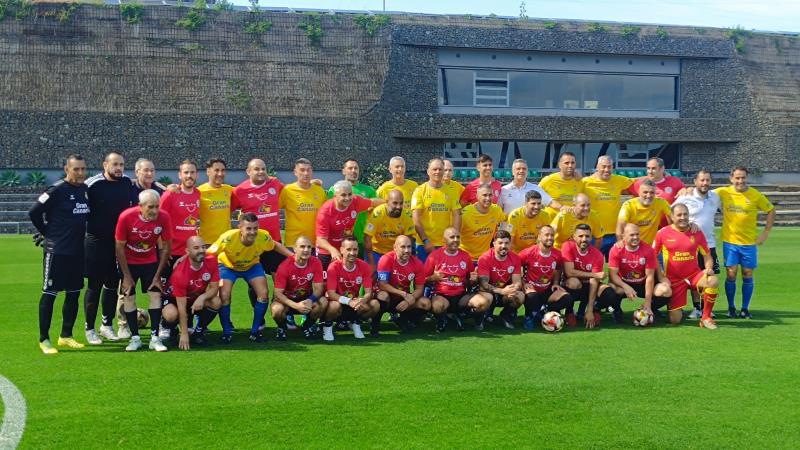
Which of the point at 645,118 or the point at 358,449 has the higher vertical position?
the point at 645,118

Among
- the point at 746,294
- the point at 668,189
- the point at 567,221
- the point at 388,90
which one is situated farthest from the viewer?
A: the point at 388,90

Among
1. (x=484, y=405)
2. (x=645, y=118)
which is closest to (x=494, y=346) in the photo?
(x=484, y=405)

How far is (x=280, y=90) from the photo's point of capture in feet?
97.6

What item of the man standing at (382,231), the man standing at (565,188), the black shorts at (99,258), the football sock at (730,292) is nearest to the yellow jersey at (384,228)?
the man standing at (382,231)

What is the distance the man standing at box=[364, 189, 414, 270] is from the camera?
917cm

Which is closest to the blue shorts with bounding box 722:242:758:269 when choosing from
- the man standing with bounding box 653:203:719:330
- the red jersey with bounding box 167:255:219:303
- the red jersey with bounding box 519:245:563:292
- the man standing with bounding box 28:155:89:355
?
the man standing with bounding box 653:203:719:330

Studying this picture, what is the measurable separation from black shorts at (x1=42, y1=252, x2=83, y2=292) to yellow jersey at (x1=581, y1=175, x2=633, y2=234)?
600cm

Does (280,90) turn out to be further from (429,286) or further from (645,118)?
(429,286)

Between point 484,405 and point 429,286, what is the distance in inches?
132

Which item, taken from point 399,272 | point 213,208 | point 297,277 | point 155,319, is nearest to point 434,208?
point 399,272

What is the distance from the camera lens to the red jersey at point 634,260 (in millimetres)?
9414

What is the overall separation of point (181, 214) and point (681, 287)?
18.7 feet

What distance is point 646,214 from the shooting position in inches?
391

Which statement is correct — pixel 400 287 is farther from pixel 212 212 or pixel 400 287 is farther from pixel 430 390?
pixel 430 390
